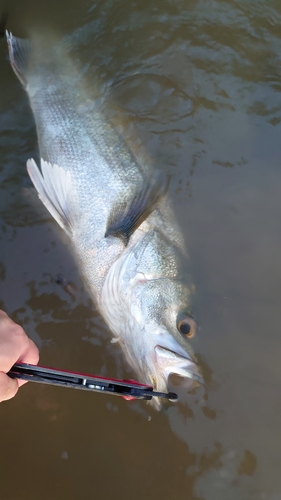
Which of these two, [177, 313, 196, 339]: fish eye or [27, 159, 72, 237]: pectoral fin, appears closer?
[177, 313, 196, 339]: fish eye

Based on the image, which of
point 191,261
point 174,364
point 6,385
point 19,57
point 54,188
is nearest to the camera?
point 6,385

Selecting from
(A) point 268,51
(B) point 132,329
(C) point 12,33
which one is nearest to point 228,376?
(B) point 132,329

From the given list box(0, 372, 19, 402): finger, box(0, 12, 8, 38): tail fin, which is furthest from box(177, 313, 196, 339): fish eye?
box(0, 12, 8, 38): tail fin

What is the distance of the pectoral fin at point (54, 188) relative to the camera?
8.54 ft

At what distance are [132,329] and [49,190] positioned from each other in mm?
1196

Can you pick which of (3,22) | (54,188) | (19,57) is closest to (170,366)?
(54,188)

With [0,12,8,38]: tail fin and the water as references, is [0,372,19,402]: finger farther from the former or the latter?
[0,12,8,38]: tail fin

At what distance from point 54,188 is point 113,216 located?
52 cm

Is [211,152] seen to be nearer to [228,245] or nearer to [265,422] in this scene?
[228,245]

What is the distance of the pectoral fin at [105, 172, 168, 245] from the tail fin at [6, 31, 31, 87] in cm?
149

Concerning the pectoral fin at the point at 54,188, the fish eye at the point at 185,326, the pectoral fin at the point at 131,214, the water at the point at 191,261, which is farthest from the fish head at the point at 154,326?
the pectoral fin at the point at 54,188

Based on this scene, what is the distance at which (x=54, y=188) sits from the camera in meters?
2.66

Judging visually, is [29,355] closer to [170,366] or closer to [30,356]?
[30,356]

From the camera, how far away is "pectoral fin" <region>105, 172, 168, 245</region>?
7.98ft
